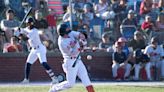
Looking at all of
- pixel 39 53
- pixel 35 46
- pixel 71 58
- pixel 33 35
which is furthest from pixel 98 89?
pixel 71 58

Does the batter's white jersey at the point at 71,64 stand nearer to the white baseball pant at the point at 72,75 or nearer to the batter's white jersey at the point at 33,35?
the white baseball pant at the point at 72,75

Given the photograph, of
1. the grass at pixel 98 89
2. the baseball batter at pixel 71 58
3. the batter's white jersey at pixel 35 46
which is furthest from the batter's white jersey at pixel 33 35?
the baseball batter at pixel 71 58

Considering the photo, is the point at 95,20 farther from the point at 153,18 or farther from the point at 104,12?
the point at 153,18

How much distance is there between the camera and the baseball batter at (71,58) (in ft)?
35.9

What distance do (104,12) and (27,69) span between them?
169 inches

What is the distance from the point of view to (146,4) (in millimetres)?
18562

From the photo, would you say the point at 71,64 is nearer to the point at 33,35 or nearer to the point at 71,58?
the point at 71,58

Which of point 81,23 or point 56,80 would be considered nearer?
point 56,80

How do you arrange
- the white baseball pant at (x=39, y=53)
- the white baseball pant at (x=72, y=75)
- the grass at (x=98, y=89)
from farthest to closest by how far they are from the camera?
the white baseball pant at (x=39, y=53), the grass at (x=98, y=89), the white baseball pant at (x=72, y=75)

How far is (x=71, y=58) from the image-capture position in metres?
11.1

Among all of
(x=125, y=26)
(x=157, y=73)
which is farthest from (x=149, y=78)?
(x=125, y=26)

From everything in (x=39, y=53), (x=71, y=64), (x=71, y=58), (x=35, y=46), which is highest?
(x=71, y=58)

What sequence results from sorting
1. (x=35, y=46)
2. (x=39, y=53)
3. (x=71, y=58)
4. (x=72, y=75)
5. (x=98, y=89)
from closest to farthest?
(x=72, y=75)
(x=71, y=58)
(x=98, y=89)
(x=39, y=53)
(x=35, y=46)

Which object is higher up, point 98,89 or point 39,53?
point 39,53
